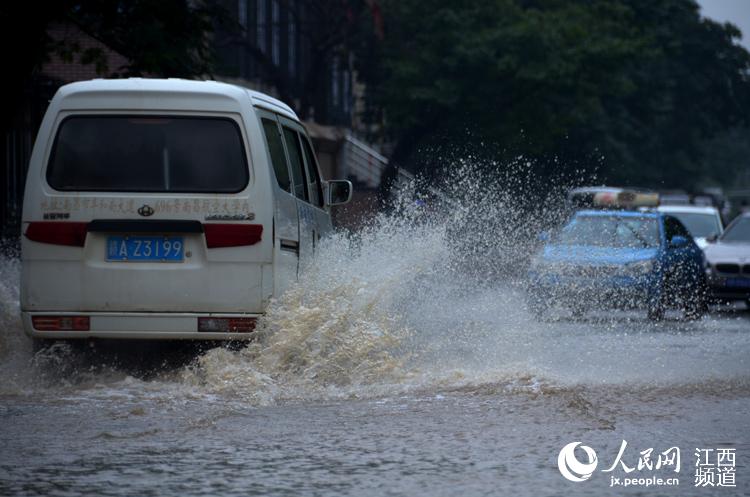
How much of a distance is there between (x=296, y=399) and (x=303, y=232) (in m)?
1.93

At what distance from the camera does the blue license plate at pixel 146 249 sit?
9.31 meters

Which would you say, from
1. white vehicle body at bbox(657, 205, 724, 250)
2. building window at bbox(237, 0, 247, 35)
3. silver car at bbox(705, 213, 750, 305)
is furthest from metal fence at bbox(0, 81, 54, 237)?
building window at bbox(237, 0, 247, 35)

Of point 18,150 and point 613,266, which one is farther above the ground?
point 18,150

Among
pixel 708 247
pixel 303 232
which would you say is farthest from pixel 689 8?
pixel 303 232

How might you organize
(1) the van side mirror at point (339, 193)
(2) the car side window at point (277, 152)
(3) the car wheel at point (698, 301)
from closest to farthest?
(2) the car side window at point (277, 152) < (1) the van side mirror at point (339, 193) < (3) the car wheel at point (698, 301)

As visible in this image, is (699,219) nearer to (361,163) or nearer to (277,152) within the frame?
(277,152)

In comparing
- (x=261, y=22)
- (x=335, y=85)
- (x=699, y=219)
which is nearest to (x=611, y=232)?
(x=699, y=219)

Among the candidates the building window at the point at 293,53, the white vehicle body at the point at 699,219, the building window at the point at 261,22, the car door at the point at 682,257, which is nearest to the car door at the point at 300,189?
the car door at the point at 682,257

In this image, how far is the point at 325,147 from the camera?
4169cm

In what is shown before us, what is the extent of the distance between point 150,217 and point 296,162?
188 centimetres

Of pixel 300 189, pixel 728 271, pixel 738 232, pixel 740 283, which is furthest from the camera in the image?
pixel 738 232

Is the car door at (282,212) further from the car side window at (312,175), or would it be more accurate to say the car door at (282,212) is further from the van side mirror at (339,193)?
the van side mirror at (339,193)

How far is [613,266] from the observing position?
57.1 ft

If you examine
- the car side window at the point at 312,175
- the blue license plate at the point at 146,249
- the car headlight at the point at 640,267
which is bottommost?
the car headlight at the point at 640,267
